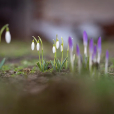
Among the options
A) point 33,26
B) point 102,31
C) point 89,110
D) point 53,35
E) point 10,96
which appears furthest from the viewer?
point 33,26

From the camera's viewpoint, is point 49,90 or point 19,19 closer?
point 49,90

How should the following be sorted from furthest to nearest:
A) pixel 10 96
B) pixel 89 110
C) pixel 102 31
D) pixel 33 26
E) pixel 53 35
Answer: pixel 33 26 < pixel 102 31 < pixel 53 35 < pixel 10 96 < pixel 89 110

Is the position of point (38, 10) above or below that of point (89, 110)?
above

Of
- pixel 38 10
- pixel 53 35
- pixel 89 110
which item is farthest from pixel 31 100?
pixel 38 10

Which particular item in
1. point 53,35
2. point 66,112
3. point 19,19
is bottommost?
point 66,112

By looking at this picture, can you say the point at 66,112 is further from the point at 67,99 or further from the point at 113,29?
the point at 113,29

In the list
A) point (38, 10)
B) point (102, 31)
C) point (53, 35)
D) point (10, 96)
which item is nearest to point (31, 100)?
point (10, 96)
